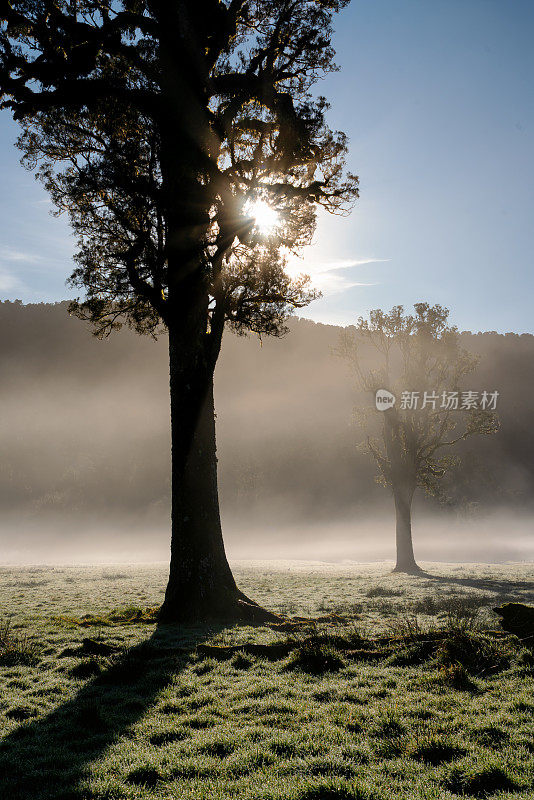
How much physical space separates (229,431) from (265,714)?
407 feet

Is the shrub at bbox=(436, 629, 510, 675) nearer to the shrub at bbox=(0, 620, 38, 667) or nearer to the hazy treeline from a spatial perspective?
the shrub at bbox=(0, 620, 38, 667)

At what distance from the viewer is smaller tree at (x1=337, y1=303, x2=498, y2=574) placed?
3669 cm

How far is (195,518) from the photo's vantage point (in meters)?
14.1

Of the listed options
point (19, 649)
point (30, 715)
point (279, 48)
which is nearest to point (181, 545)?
point (19, 649)

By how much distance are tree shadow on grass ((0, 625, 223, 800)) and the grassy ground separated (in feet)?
0.08

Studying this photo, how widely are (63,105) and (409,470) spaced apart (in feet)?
103

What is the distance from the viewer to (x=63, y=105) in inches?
632

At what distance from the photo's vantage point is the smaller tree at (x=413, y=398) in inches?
1444

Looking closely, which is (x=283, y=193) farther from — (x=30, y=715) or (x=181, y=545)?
(x=30, y=715)

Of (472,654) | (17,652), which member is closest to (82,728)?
(17,652)

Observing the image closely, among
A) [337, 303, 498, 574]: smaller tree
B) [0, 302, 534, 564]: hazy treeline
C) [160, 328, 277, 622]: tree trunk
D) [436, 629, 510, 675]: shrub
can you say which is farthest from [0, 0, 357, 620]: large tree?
[0, 302, 534, 564]: hazy treeline

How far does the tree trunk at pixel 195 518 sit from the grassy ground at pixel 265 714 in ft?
4.93

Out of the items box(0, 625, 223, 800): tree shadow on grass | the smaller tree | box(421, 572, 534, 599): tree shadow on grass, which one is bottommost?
box(421, 572, 534, 599): tree shadow on grass

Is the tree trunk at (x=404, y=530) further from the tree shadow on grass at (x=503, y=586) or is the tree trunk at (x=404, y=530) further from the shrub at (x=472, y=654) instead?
the shrub at (x=472, y=654)
